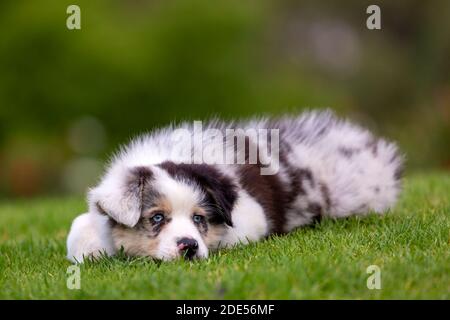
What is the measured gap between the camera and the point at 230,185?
6570 mm

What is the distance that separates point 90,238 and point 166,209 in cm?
82

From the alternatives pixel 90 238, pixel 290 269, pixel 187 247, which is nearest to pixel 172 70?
pixel 90 238

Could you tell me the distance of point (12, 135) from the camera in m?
25.7

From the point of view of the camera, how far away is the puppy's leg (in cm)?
647

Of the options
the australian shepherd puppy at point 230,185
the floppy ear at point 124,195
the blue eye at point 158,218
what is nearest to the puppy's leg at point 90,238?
the australian shepherd puppy at point 230,185

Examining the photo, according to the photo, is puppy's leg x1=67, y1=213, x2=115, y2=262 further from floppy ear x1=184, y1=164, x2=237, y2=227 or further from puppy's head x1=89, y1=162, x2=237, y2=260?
floppy ear x1=184, y1=164, x2=237, y2=227

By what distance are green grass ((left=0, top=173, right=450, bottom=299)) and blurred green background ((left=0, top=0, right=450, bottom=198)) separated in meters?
15.1

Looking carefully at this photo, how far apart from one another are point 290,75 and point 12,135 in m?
11.6

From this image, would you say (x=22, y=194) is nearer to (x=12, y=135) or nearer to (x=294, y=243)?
(x=12, y=135)

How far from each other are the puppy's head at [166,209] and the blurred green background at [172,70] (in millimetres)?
15232

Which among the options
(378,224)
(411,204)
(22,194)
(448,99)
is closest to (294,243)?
(378,224)

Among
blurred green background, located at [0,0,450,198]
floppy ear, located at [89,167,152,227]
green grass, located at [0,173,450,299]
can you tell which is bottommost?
green grass, located at [0,173,450,299]

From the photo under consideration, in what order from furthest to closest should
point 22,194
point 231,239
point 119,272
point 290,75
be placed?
point 290,75, point 22,194, point 231,239, point 119,272

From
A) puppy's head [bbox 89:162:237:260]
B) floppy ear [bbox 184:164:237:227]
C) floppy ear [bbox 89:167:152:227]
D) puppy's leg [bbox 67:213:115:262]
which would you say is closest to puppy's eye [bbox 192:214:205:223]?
puppy's head [bbox 89:162:237:260]
